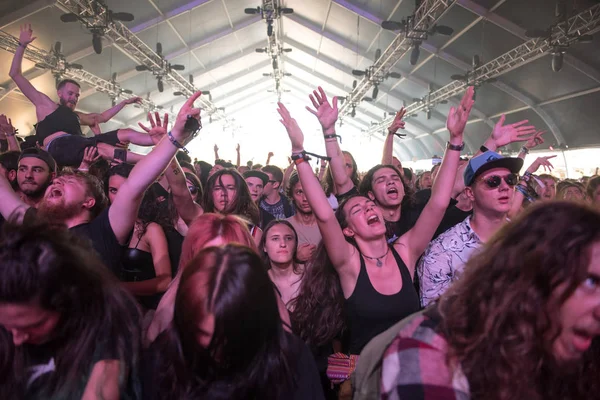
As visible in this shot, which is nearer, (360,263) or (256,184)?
(360,263)

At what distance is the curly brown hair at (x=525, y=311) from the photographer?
84 cm

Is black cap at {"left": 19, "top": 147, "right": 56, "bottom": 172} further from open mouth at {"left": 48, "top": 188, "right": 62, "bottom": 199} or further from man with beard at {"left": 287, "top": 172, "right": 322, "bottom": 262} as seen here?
man with beard at {"left": 287, "top": 172, "right": 322, "bottom": 262}

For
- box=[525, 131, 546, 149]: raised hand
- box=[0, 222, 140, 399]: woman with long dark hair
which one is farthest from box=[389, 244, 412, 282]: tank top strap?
box=[525, 131, 546, 149]: raised hand

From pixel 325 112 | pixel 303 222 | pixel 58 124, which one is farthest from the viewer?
pixel 58 124

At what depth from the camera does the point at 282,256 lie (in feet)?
8.16

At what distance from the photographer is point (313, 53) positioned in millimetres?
16234

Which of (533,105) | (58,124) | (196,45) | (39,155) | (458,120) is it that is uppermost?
(196,45)

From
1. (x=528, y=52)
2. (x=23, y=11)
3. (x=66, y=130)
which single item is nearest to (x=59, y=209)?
(x=66, y=130)

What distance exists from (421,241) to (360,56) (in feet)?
43.4

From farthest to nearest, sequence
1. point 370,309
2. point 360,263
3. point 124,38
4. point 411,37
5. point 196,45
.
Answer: point 196,45 → point 124,38 → point 411,37 → point 360,263 → point 370,309

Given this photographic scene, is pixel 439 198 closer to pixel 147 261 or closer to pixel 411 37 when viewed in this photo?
pixel 147 261

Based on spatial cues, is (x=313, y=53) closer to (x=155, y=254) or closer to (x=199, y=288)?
(x=155, y=254)

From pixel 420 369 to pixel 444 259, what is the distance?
4.24 ft

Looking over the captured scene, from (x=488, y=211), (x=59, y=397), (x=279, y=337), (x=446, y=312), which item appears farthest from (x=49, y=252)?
(x=488, y=211)
